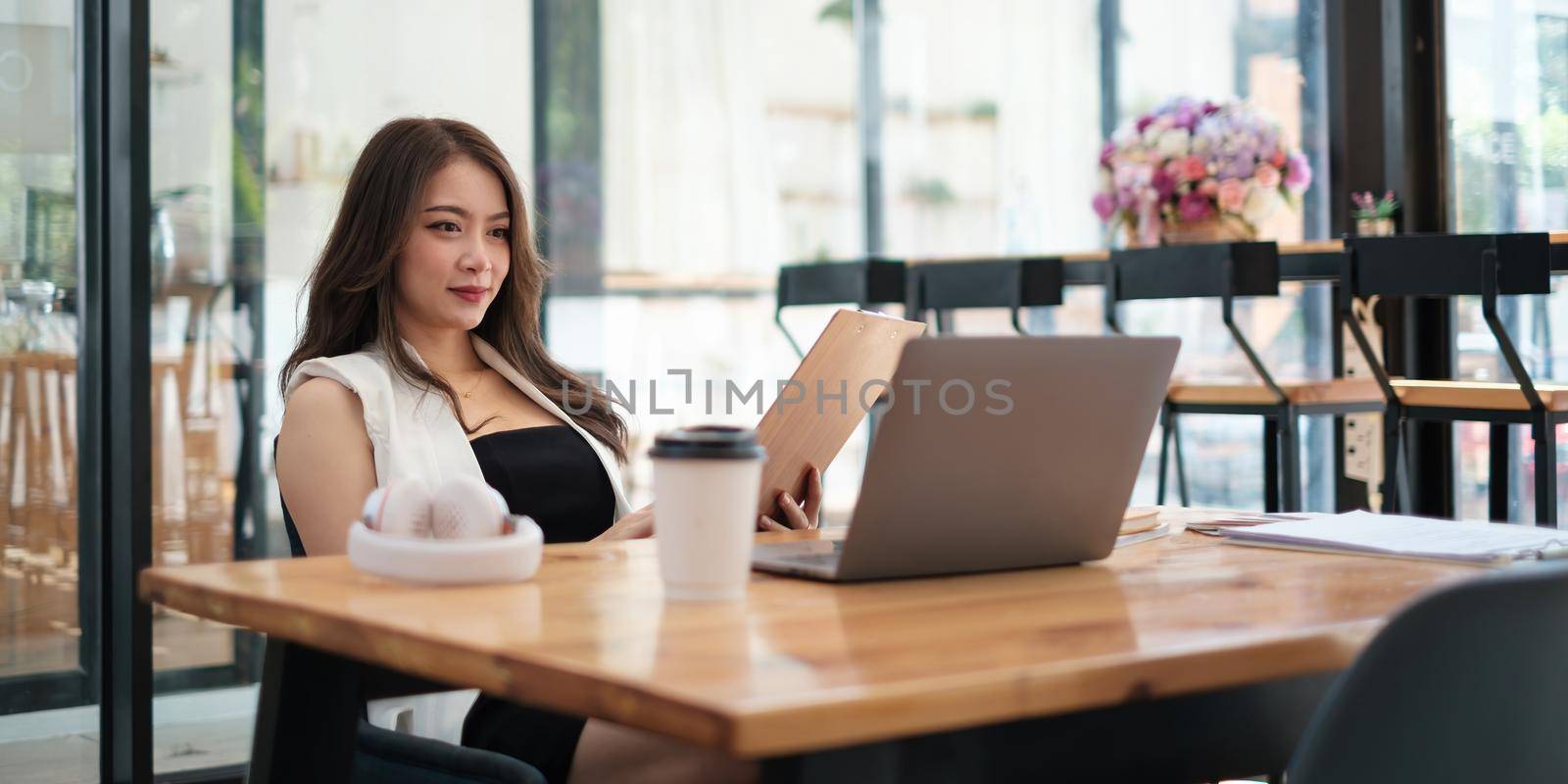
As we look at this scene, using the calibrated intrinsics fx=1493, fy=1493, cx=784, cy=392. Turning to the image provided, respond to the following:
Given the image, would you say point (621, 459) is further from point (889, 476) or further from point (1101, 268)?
point (1101, 268)

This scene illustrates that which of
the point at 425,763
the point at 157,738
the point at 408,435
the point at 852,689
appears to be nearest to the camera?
the point at 852,689

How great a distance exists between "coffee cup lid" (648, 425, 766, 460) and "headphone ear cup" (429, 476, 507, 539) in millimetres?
193

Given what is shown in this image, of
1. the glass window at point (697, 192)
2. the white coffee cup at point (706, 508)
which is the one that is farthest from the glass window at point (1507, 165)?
the white coffee cup at point (706, 508)

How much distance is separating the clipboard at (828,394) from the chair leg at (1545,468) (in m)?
2.15

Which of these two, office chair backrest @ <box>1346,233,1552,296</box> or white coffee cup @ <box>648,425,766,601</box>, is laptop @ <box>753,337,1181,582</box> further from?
office chair backrest @ <box>1346,233,1552,296</box>

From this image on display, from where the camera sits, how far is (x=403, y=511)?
3.59ft

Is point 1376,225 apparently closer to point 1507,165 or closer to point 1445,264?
point 1507,165

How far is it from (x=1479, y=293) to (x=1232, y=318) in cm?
62

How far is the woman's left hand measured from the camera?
1.56 metres

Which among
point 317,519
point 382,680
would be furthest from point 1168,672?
point 317,519

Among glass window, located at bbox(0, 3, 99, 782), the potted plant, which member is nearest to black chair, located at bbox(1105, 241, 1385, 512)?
the potted plant

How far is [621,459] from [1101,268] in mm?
2065

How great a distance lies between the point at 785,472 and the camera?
5.10 ft

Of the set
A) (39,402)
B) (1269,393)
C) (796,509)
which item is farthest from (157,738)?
(1269,393)
